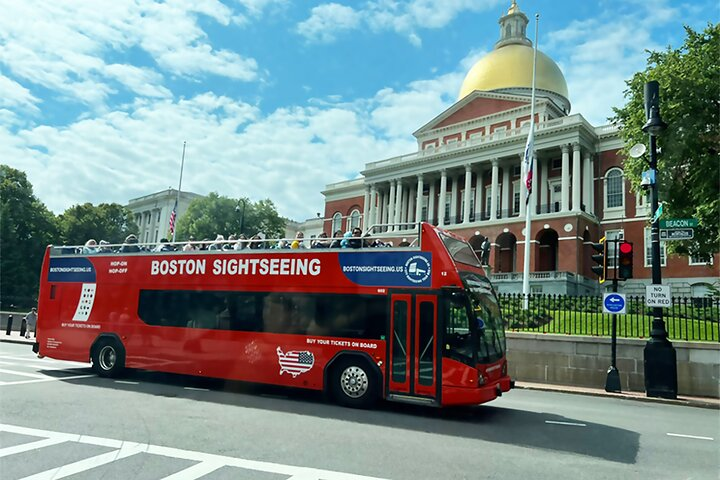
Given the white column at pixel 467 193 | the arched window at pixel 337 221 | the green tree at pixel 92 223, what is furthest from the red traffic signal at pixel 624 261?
the green tree at pixel 92 223

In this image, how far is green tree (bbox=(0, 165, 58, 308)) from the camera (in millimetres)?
50344

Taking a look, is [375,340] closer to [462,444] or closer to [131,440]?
[462,444]

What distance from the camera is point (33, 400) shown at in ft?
Answer: 31.2

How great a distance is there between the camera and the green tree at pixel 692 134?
18312 millimetres

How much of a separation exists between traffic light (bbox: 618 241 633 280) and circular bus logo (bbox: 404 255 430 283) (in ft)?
24.0

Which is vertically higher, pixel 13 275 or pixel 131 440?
pixel 13 275

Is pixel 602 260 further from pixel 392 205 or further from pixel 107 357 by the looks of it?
pixel 392 205

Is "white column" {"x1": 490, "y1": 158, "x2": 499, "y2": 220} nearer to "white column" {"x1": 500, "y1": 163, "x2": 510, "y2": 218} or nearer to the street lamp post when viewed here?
"white column" {"x1": 500, "y1": 163, "x2": 510, "y2": 218}

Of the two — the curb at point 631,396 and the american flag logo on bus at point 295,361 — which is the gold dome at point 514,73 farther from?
the american flag logo on bus at point 295,361

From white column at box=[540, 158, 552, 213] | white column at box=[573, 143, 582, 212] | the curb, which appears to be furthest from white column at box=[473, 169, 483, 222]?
the curb

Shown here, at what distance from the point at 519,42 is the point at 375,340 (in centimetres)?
6145

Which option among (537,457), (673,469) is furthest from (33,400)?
(673,469)

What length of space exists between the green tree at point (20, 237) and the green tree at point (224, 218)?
586 inches

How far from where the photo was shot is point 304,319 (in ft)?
34.9
